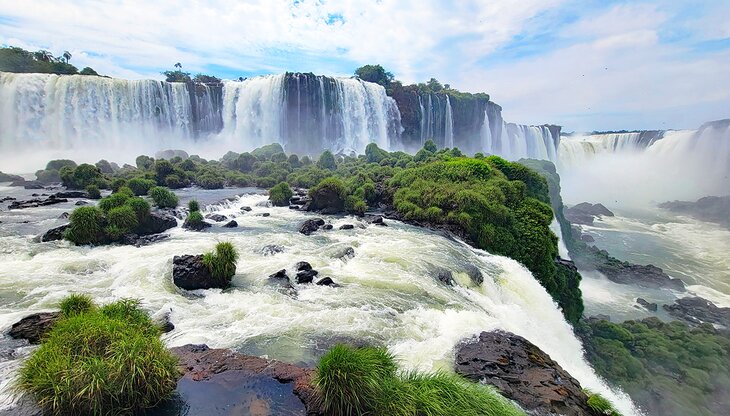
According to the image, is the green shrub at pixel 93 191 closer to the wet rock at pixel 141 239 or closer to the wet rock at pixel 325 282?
the wet rock at pixel 141 239

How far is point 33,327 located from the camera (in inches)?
298

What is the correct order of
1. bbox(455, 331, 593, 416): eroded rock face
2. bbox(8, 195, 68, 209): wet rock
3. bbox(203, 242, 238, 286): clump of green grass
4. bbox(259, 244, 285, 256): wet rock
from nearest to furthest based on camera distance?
bbox(455, 331, 593, 416): eroded rock face
bbox(203, 242, 238, 286): clump of green grass
bbox(259, 244, 285, 256): wet rock
bbox(8, 195, 68, 209): wet rock

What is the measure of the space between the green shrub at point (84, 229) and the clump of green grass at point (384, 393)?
44.7 ft

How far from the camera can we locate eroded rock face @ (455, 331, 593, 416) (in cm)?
666

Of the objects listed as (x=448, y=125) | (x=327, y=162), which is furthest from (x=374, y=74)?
(x=327, y=162)

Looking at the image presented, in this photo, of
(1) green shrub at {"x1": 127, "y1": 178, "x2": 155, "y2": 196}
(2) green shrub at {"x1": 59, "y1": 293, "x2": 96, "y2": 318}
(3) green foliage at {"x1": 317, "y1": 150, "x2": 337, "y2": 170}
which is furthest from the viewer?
(3) green foliage at {"x1": 317, "y1": 150, "x2": 337, "y2": 170}

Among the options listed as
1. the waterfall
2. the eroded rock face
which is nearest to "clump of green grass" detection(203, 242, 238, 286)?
the eroded rock face

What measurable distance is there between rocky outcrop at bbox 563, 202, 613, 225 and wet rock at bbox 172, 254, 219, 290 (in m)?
53.4

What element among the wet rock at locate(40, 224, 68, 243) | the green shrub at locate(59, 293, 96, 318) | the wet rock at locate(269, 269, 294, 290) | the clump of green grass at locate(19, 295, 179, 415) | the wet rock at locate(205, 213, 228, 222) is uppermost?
the clump of green grass at locate(19, 295, 179, 415)

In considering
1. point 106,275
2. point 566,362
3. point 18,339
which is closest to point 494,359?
point 566,362

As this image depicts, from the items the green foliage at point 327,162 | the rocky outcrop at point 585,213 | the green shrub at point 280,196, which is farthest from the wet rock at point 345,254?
the rocky outcrop at point 585,213

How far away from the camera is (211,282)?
1105 cm

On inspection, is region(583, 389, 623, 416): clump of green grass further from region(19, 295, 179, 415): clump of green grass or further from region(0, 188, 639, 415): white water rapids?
region(19, 295, 179, 415): clump of green grass

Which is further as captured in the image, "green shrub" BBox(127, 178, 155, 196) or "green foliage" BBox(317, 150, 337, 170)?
"green foliage" BBox(317, 150, 337, 170)
